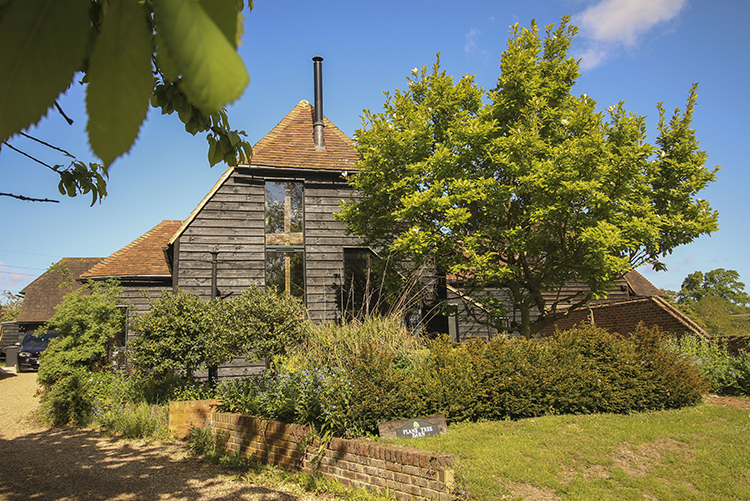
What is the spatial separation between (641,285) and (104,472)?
21.9 m

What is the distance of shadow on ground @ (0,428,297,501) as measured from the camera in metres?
5.61

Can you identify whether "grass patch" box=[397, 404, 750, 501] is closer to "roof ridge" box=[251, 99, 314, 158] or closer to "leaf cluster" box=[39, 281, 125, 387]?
"leaf cluster" box=[39, 281, 125, 387]

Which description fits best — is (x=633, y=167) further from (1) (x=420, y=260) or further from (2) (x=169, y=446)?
(2) (x=169, y=446)

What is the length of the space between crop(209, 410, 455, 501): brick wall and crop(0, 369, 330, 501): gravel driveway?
0.44m

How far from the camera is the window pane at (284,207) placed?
1320 centimetres

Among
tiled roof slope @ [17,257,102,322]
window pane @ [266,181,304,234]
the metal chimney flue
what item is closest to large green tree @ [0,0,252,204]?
window pane @ [266,181,304,234]

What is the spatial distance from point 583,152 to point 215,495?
8389 mm

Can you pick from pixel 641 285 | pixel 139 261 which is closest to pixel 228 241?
pixel 139 261

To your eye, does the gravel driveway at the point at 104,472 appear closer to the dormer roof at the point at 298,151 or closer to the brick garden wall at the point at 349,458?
the brick garden wall at the point at 349,458

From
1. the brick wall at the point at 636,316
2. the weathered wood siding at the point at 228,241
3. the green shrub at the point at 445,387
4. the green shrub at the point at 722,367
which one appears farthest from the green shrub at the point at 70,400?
the green shrub at the point at 722,367

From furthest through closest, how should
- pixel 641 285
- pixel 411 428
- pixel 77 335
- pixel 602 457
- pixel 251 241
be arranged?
pixel 641 285 < pixel 251 241 < pixel 77 335 < pixel 411 428 < pixel 602 457

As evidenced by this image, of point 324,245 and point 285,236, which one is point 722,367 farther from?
point 285,236

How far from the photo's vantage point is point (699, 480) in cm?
485

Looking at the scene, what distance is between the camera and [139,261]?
54.1 feet
